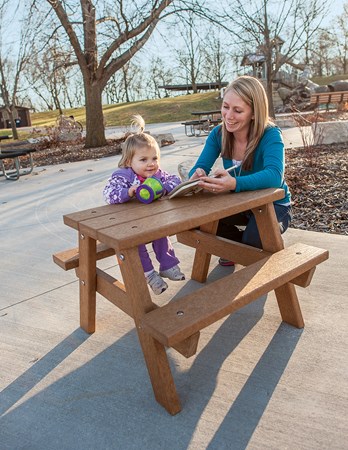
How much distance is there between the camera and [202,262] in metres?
2.92

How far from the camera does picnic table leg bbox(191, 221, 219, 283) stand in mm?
2858

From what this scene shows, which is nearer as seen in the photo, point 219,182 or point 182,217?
point 182,217

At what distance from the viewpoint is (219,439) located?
1.64 metres

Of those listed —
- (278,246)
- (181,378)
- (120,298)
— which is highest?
(278,246)

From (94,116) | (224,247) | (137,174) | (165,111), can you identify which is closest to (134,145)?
(137,174)

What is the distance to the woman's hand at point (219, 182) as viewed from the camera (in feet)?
7.22

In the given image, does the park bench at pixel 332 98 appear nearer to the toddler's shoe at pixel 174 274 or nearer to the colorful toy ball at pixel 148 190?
the toddler's shoe at pixel 174 274

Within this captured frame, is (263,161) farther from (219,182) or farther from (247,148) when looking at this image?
(219,182)

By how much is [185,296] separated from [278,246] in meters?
0.76

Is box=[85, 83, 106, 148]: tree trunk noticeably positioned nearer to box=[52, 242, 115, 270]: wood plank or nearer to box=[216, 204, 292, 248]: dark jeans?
box=[216, 204, 292, 248]: dark jeans

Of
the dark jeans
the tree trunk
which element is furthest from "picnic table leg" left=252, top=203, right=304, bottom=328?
the tree trunk

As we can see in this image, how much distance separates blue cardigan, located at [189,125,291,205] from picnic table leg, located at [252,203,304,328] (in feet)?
0.50

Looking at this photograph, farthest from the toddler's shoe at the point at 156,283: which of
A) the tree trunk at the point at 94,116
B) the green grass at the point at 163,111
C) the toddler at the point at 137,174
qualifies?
the green grass at the point at 163,111

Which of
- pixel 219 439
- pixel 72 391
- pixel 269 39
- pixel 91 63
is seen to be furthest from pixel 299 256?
pixel 269 39
